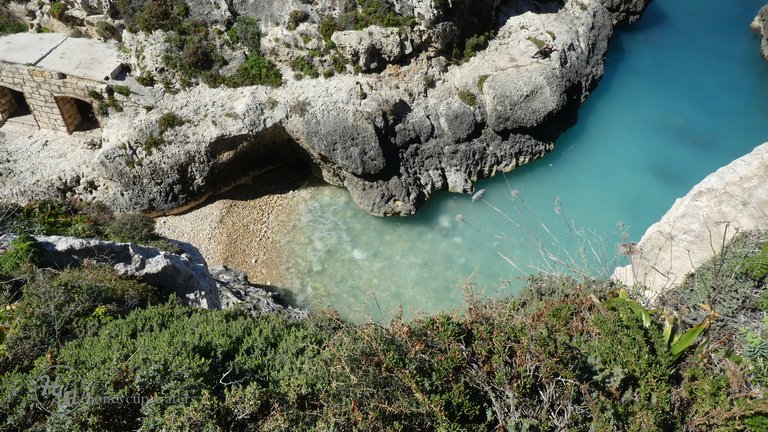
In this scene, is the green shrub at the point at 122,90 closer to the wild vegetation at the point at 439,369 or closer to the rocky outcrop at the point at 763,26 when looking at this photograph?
the wild vegetation at the point at 439,369

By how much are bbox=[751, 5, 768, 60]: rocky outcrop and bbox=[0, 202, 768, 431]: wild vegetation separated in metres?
20.4

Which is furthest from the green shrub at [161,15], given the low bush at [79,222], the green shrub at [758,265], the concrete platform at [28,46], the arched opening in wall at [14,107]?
the green shrub at [758,265]

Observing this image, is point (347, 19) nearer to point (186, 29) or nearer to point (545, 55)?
point (186, 29)

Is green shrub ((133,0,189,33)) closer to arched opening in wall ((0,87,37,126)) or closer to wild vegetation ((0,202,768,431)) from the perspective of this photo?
arched opening in wall ((0,87,37,126))

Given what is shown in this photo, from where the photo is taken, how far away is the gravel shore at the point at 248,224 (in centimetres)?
1647

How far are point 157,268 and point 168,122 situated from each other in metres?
7.40

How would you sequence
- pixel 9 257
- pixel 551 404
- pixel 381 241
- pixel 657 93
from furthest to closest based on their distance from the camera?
1. pixel 657 93
2. pixel 381 241
3. pixel 9 257
4. pixel 551 404

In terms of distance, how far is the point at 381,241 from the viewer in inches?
671

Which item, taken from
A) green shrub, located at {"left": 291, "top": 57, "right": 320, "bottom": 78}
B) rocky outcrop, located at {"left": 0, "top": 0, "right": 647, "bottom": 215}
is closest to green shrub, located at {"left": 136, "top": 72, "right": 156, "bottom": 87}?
rocky outcrop, located at {"left": 0, "top": 0, "right": 647, "bottom": 215}

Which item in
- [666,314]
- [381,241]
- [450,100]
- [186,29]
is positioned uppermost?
[186,29]

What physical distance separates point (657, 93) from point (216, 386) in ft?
70.5

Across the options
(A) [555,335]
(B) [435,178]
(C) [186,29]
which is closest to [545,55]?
(B) [435,178]

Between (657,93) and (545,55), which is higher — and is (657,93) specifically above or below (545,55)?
below

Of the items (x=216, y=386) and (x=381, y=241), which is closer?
(x=216, y=386)
